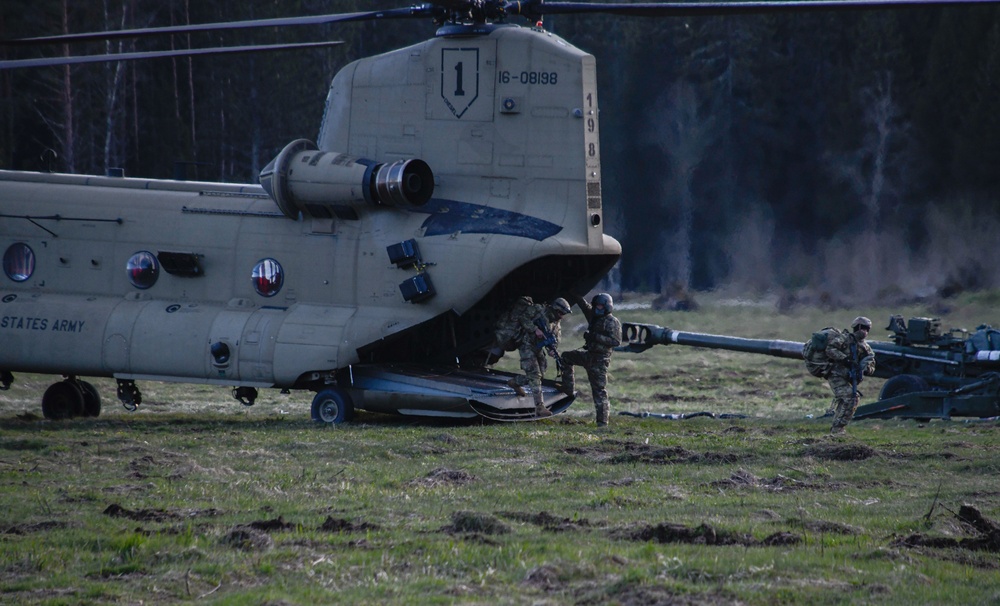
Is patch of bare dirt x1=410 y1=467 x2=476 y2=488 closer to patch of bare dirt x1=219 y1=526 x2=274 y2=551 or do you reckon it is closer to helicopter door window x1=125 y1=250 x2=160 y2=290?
patch of bare dirt x1=219 y1=526 x2=274 y2=551

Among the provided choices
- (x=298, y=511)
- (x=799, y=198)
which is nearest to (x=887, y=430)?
(x=298, y=511)

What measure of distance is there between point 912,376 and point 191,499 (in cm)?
1186

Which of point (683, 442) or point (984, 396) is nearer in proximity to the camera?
point (683, 442)

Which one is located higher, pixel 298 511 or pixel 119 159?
pixel 119 159

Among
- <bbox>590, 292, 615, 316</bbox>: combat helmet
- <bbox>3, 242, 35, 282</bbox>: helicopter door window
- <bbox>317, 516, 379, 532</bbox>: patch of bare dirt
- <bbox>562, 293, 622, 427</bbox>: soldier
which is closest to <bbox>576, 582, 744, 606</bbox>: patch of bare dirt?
<bbox>317, 516, 379, 532</bbox>: patch of bare dirt

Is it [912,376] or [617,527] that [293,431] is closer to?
[617,527]

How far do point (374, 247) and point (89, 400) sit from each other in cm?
581

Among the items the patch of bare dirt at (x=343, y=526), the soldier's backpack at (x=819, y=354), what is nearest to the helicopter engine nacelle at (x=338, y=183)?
the soldier's backpack at (x=819, y=354)

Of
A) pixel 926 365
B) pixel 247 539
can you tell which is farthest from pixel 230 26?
pixel 926 365

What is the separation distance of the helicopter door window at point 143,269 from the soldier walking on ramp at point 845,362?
984 centimetres

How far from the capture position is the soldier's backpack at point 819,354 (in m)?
17.0

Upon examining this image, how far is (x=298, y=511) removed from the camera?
10883 mm

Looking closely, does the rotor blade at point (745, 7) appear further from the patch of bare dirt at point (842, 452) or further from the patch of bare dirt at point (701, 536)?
the patch of bare dirt at point (701, 536)

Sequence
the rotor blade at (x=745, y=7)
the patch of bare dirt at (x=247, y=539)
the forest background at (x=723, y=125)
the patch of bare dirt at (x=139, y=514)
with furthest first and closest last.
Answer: the forest background at (x=723, y=125) < the rotor blade at (x=745, y=7) < the patch of bare dirt at (x=139, y=514) < the patch of bare dirt at (x=247, y=539)
